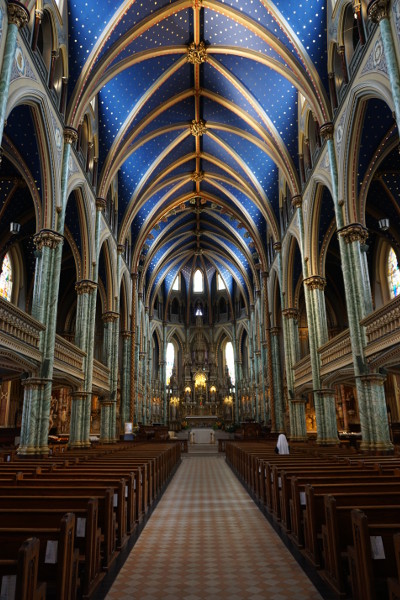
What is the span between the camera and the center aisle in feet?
15.2

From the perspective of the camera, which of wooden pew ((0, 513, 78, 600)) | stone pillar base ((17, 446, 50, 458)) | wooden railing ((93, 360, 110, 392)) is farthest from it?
wooden railing ((93, 360, 110, 392))

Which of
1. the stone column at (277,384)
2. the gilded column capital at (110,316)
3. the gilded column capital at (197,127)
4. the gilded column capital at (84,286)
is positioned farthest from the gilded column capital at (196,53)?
the stone column at (277,384)

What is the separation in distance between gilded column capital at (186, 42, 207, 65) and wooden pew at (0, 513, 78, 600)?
883 inches

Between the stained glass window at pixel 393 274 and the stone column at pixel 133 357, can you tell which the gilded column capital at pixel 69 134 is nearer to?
the stone column at pixel 133 357

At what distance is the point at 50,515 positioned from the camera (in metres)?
4.18

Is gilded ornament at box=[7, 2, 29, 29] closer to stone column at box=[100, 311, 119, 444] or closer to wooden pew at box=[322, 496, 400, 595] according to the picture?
wooden pew at box=[322, 496, 400, 595]

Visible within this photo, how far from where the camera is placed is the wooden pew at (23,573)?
2668 millimetres

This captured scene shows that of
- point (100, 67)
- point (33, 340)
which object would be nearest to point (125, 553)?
point (33, 340)

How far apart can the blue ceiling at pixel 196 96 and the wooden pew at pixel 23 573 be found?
1707cm

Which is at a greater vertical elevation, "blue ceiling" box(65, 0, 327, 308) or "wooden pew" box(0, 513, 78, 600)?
"blue ceiling" box(65, 0, 327, 308)

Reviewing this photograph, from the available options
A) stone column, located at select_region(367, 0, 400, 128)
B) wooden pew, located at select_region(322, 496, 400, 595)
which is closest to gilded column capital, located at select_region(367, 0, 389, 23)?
stone column, located at select_region(367, 0, 400, 128)

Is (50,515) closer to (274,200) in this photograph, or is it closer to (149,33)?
(149,33)

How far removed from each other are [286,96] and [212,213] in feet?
55.2

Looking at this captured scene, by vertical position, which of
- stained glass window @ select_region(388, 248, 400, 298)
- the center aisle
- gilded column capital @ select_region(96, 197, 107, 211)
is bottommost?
the center aisle
